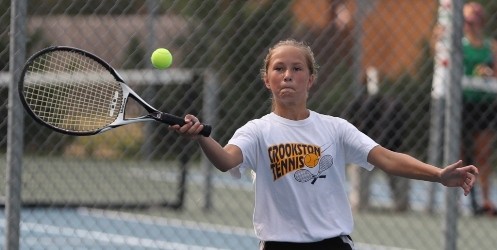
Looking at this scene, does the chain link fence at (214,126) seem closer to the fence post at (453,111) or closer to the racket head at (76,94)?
the fence post at (453,111)

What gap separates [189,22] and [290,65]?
355cm

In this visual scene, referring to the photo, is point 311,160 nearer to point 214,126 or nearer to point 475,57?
point 214,126

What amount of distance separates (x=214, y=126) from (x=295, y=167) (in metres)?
4.25

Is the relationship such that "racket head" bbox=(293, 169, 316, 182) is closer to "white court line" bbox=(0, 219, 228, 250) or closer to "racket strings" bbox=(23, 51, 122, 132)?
"racket strings" bbox=(23, 51, 122, 132)

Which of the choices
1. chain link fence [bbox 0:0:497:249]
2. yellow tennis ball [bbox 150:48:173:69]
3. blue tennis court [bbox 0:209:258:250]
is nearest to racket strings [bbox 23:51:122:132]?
yellow tennis ball [bbox 150:48:173:69]

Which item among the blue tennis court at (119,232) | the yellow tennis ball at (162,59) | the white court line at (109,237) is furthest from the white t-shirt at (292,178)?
the white court line at (109,237)

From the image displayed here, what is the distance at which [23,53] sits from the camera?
5668mm

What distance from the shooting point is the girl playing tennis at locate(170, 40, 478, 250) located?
4.67 meters

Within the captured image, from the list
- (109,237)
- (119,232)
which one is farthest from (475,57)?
(109,237)

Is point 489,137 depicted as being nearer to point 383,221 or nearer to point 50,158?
point 383,221

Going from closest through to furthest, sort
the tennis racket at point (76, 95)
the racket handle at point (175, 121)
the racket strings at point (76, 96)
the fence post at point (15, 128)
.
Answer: the racket handle at point (175, 121) < the tennis racket at point (76, 95) < the racket strings at point (76, 96) < the fence post at point (15, 128)

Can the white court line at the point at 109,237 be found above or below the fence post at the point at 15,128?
below

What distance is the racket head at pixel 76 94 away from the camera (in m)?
4.68

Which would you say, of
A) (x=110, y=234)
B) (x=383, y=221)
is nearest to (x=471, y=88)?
(x=383, y=221)
